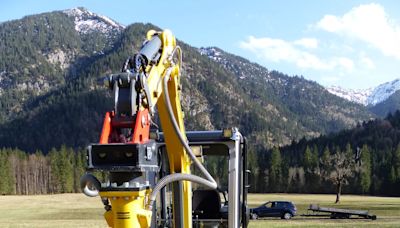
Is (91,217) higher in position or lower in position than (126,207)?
lower

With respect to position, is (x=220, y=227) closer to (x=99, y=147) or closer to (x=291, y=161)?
(x=99, y=147)

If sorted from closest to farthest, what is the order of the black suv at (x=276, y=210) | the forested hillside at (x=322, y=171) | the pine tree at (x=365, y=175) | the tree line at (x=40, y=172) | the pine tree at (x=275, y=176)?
1. the black suv at (x=276, y=210)
2. the forested hillside at (x=322, y=171)
3. the pine tree at (x=365, y=175)
4. the tree line at (x=40, y=172)
5. the pine tree at (x=275, y=176)

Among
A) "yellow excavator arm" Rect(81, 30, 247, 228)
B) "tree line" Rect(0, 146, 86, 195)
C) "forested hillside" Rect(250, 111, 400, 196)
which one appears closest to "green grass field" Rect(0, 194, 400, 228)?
"yellow excavator arm" Rect(81, 30, 247, 228)

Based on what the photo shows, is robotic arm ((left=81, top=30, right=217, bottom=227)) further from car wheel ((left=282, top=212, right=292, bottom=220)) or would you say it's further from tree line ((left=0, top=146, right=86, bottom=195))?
tree line ((left=0, top=146, right=86, bottom=195))

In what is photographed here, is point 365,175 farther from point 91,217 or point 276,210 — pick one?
point 91,217

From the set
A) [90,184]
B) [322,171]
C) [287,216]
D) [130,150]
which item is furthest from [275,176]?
[130,150]

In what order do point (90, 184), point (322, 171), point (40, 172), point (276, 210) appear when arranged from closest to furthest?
point (90, 184), point (276, 210), point (322, 171), point (40, 172)

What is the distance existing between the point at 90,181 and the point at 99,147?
1.69ft

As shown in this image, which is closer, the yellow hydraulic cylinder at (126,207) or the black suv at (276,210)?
the yellow hydraulic cylinder at (126,207)

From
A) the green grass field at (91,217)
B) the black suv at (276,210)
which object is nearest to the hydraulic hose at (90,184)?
the green grass field at (91,217)

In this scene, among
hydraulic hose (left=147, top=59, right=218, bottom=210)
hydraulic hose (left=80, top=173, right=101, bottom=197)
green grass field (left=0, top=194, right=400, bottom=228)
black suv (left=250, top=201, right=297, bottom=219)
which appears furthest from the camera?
black suv (left=250, top=201, right=297, bottom=219)

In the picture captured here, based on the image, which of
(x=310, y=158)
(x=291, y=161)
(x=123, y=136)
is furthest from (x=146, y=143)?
(x=291, y=161)

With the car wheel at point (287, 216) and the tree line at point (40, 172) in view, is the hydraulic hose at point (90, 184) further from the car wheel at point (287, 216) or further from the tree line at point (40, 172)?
the tree line at point (40, 172)

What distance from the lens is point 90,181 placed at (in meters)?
5.31
